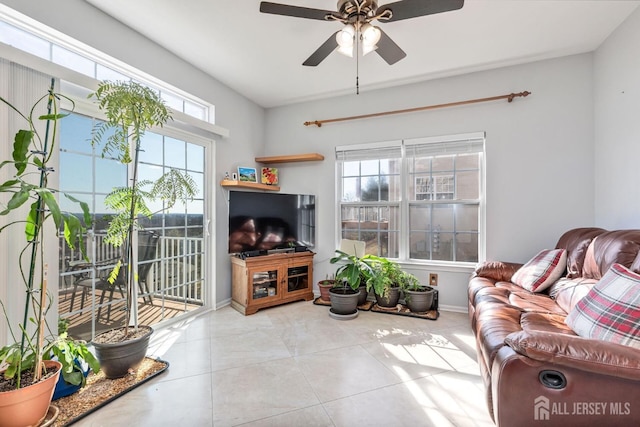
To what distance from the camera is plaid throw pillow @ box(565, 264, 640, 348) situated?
4.36ft

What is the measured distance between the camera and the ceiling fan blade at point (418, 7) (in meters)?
1.65

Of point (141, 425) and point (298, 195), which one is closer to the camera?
point (141, 425)

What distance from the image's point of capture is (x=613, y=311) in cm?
143

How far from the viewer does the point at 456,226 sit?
11.5ft

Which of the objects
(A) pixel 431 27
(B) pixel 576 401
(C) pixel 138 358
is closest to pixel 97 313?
(C) pixel 138 358

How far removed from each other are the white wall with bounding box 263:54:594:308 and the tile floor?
3.77 feet

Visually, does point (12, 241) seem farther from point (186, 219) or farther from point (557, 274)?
point (557, 274)

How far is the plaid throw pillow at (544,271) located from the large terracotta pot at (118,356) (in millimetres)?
3103

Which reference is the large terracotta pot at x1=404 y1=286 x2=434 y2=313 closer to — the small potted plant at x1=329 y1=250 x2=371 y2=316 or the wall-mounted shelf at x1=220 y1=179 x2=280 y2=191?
the small potted plant at x1=329 y1=250 x2=371 y2=316

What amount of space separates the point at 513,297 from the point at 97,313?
336cm

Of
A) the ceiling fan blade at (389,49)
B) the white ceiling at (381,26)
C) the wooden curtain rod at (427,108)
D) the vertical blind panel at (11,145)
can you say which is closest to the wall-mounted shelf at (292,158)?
the wooden curtain rod at (427,108)

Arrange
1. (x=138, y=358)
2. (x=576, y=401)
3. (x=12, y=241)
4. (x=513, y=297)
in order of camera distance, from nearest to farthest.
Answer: (x=576, y=401) → (x=12, y=241) → (x=138, y=358) → (x=513, y=297)

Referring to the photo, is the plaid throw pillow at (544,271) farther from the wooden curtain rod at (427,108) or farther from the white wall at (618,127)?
the wooden curtain rod at (427,108)

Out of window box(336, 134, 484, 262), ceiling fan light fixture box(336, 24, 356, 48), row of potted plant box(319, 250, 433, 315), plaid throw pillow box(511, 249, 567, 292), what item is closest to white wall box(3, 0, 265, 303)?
window box(336, 134, 484, 262)
